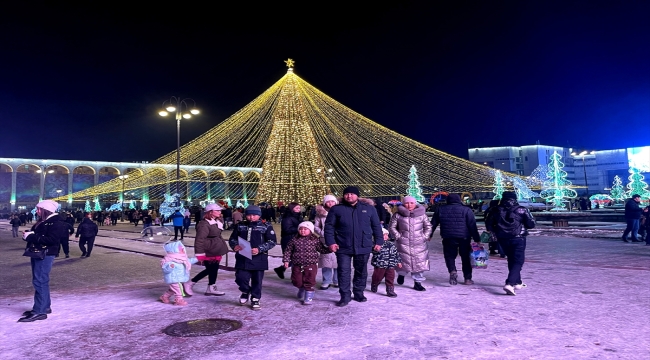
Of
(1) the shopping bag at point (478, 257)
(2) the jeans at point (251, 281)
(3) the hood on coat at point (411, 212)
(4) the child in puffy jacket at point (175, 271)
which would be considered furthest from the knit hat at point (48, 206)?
(1) the shopping bag at point (478, 257)

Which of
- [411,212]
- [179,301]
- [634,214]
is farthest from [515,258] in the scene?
[634,214]

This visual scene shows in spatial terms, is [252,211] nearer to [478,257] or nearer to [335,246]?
[335,246]

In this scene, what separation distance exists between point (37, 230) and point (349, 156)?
78.1 ft

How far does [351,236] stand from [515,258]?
2.46 m

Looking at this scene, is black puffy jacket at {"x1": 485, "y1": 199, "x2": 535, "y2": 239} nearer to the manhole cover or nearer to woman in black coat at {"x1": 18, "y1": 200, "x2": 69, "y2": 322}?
the manhole cover

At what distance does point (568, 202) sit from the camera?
37.6 meters

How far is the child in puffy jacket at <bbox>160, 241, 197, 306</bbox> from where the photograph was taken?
5.88 meters

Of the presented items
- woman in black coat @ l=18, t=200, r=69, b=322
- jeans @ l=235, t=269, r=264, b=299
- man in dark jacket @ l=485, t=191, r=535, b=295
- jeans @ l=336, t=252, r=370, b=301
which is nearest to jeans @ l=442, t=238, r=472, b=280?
man in dark jacket @ l=485, t=191, r=535, b=295

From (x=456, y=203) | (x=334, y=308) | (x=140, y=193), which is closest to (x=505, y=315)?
(x=334, y=308)

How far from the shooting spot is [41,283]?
5.29 metres

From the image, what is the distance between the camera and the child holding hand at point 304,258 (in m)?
5.78

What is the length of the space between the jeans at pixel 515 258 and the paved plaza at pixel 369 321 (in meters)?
0.24

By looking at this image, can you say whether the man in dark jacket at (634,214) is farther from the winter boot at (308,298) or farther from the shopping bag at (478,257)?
the winter boot at (308,298)

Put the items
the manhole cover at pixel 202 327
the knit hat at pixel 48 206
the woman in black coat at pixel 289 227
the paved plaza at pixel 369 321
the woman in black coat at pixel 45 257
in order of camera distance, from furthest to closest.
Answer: the woman in black coat at pixel 289 227 < the knit hat at pixel 48 206 < the woman in black coat at pixel 45 257 < the manhole cover at pixel 202 327 < the paved plaza at pixel 369 321
